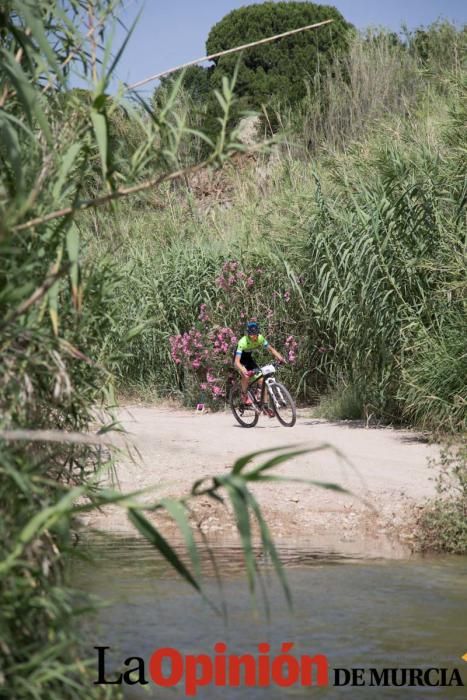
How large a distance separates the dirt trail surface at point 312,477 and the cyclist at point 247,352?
3.53 ft

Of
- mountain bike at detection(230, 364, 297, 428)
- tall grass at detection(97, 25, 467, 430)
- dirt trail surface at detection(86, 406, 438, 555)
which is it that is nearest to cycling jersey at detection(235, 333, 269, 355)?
mountain bike at detection(230, 364, 297, 428)

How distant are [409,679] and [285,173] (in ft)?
42.3

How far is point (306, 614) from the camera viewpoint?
6.68 m

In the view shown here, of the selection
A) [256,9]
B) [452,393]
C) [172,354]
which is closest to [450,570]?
[452,393]

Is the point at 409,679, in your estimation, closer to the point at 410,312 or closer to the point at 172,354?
the point at 410,312

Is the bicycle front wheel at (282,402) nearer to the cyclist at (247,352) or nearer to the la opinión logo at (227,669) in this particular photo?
the cyclist at (247,352)

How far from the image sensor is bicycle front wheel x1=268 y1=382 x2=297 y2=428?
1407cm

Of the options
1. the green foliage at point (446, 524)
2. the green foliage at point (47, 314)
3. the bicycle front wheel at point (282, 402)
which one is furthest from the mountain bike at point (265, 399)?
the green foliage at point (47, 314)

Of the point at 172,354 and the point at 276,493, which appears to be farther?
the point at 172,354

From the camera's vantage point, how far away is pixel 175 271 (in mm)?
18266

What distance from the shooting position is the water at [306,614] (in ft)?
19.2

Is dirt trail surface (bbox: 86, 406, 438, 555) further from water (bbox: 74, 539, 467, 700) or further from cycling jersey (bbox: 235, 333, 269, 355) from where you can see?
cycling jersey (bbox: 235, 333, 269, 355)

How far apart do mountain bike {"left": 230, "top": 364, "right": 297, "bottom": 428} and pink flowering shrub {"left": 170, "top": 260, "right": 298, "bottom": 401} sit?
2333mm

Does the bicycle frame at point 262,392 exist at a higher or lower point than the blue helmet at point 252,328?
lower
